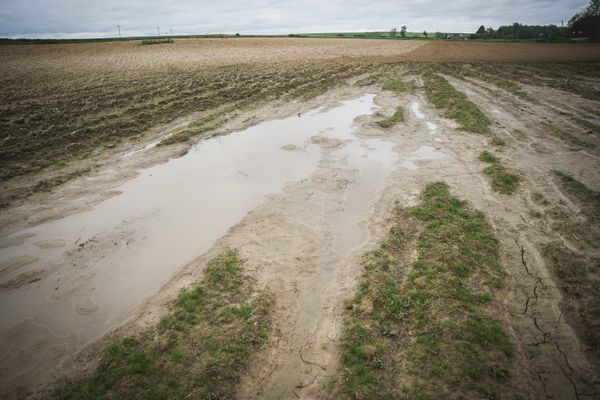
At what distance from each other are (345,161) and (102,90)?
66.8 feet

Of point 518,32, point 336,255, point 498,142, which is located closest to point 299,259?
point 336,255

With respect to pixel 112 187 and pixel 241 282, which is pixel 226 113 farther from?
pixel 241 282

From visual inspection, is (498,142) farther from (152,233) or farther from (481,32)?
(481,32)

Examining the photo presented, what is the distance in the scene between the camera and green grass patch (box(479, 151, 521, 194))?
983cm

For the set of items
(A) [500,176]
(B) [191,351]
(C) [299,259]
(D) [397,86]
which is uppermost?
(D) [397,86]

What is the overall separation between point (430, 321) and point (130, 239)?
6990 mm

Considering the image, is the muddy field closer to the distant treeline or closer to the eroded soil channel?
the eroded soil channel

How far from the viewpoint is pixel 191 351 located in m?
5.17

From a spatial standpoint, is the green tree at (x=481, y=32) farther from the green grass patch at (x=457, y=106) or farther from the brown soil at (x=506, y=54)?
the green grass patch at (x=457, y=106)

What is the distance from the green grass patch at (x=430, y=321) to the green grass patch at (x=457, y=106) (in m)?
9.20

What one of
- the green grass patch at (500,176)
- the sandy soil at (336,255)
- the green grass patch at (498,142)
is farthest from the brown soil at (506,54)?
the green grass patch at (500,176)

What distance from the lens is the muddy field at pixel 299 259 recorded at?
16.0ft

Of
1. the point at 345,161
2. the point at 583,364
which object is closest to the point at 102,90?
the point at 345,161

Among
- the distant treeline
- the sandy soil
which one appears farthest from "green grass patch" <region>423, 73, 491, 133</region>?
the distant treeline
